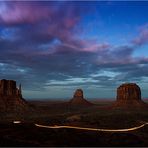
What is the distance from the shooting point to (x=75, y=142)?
260ft

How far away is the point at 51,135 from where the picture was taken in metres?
88.6

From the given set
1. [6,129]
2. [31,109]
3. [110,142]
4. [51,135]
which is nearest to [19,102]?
[31,109]

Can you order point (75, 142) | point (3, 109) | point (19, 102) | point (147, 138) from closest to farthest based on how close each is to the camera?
point (75, 142) → point (147, 138) → point (3, 109) → point (19, 102)

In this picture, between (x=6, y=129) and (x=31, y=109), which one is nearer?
(x=6, y=129)

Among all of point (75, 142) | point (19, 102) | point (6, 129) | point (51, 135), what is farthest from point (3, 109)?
point (75, 142)

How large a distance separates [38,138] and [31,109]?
118119 millimetres

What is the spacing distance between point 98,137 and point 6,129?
1208 inches

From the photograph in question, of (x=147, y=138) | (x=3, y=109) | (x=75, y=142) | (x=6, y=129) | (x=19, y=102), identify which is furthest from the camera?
(x=19, y=102)

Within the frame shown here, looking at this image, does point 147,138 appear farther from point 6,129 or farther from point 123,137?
point 6,129

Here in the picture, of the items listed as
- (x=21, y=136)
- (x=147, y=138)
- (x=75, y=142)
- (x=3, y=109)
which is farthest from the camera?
(x=3, y=109)

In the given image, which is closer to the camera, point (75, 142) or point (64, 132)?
point (75, 142)

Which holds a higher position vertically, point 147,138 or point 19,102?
point 19,102

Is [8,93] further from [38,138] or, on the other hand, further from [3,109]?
[38,138]

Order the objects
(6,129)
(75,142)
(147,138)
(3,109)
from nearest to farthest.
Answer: (75,142) < (147,138) < (6,129) < (3,109)
